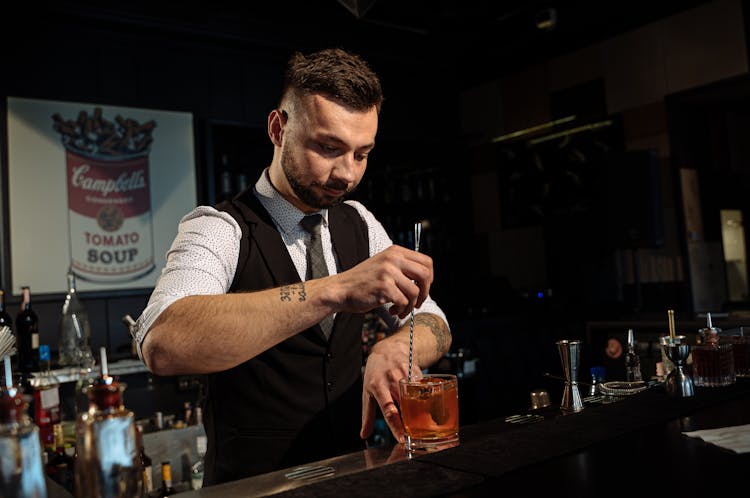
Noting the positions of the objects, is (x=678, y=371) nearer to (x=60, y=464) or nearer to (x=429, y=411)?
(x=429, y=411)

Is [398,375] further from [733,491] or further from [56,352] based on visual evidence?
[56,352]

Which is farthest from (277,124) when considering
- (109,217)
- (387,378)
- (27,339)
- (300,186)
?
(109,217)

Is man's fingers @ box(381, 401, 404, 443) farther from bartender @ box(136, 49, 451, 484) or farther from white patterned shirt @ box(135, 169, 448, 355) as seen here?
white patterned shirt @ box(135, 169, 448, 355)

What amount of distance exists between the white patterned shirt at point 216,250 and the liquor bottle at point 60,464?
0.84 metres

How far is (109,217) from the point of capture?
4375 millimetres

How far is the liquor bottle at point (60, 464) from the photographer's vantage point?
75.4 inches

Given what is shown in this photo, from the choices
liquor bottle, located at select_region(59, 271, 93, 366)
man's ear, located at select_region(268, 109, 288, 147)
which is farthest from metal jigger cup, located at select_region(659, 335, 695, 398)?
liquor bottle, located at select_region(59, 271, 93, 366)

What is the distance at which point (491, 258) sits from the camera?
20.9 ft

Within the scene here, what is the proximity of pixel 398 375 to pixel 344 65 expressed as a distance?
2.45 ft

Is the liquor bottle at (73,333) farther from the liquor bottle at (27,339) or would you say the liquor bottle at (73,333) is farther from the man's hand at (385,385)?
the man's hand at (385,385)

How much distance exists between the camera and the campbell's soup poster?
4.10 meters

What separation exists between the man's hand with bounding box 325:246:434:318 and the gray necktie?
0.44 metres

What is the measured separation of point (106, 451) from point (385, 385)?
595mm

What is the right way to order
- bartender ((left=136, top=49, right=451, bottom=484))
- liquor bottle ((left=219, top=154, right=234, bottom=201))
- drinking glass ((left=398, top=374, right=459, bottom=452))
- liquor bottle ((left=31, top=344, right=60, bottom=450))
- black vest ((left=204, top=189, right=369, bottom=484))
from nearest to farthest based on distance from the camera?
drinking glass ((left=398, top=374, right=459, bottom=452)), bartender ((left=136, top=49, right=451, bottom=484)), black vest ((left=204, top=189, right=369, bottom=484)), liquor bottle ((left=31, top=344, right=60, bottom=450)), liquor bottle ((left=219, top=154, right=234, bottom=201))
